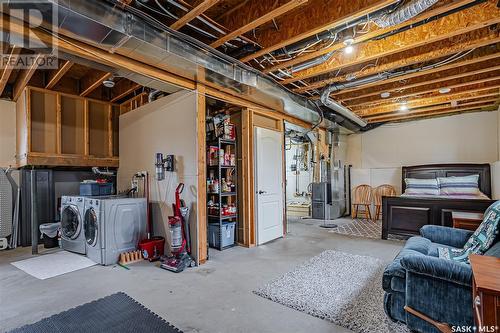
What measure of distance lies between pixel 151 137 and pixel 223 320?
315 cm

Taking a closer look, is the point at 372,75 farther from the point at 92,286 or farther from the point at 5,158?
the point at 5,158

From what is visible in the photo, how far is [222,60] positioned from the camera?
10.5 ft

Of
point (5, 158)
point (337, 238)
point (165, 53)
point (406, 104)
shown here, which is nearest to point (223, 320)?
point (165, 53)

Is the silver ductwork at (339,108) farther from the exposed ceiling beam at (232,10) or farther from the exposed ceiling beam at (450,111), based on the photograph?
the exposed ceiling beam at (232,10)

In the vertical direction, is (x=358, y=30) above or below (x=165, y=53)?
above

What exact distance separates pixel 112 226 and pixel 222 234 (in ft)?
5.45

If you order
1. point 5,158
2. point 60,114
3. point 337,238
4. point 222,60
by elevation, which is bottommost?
point 337,238

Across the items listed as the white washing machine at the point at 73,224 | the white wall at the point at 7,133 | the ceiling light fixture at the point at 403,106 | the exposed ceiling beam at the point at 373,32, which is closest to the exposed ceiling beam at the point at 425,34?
the exposed ceiling beam at the point at 373,32

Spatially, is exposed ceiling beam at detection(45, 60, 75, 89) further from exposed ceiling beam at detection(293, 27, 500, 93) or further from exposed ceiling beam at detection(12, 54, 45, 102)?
exposed ceiling beam at detection(293, 27, 500, 93)

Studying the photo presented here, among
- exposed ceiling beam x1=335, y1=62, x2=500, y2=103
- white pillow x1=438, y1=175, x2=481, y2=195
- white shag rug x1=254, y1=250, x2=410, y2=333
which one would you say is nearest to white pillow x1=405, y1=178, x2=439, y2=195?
white pillow x1=438, y1=175, x2=481, y2=195

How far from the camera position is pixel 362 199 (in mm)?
7777

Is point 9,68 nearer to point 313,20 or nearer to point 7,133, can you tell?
point 7,133

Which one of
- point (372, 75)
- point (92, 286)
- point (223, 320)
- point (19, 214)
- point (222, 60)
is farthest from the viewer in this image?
point (19, 214)

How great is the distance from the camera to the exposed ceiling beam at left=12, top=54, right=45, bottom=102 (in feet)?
11.5
